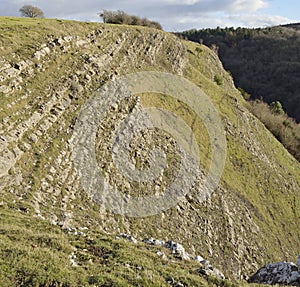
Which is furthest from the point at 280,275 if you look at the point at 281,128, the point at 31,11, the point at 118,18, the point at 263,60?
the point at 263,60

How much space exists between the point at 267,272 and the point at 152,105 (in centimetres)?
Result: 2001

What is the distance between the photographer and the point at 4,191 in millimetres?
13688

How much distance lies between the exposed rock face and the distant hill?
97760mm

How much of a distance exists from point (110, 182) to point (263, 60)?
13754 centimetres

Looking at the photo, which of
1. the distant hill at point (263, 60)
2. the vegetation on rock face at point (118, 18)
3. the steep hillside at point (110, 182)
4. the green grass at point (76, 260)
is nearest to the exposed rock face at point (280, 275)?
the green grass at point (76, 260)

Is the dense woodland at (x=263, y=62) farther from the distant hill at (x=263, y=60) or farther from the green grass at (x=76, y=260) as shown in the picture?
the green grass at (x=76, y=260)

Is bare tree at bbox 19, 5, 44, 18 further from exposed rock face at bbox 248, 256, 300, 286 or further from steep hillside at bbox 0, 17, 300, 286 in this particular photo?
exposed rock face at bbox 248, 256, 300, 286

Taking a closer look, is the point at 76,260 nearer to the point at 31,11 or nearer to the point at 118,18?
the point at 31,11

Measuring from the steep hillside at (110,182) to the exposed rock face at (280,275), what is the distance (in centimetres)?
380

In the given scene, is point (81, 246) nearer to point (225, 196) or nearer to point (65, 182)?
point (65, 182)

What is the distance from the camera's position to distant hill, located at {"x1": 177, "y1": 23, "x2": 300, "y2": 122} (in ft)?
388

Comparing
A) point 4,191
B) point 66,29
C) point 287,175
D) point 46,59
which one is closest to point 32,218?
point 4,191

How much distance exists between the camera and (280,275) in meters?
12.9

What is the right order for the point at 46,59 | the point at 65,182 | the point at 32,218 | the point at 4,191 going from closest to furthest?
the point at 32,218 → the point at 4,191 → the point at 65,182 → the point at 46,59
